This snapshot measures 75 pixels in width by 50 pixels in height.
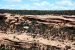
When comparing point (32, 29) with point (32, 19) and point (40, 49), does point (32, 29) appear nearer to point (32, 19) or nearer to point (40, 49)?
point (32, 19)

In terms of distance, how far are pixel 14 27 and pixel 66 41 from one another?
1500cm

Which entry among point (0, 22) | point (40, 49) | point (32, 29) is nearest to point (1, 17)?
point (0, 22)

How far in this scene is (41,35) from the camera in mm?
45062

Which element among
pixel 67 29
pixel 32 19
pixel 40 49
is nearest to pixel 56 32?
pixel 67 29

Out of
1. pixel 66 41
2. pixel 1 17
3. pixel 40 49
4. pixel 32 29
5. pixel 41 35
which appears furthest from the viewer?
pixel 1 17

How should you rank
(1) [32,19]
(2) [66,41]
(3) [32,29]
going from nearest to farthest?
(2) [66,41] → (3) [32,29] → (1) [32,19]

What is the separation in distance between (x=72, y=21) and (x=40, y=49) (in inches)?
615

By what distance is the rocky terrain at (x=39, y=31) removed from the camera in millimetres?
34875

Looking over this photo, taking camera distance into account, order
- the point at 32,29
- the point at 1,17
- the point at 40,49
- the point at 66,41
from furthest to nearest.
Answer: the point at 1,17 → the point at 32,29 → the point at 66,41 → the point at 40,49

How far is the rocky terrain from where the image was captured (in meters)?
34.9

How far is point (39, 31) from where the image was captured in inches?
1916

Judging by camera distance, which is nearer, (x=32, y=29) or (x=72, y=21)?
(x=72, y=21)

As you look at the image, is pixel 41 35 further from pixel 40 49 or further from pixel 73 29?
pixel 40 49

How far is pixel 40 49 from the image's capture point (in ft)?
104
